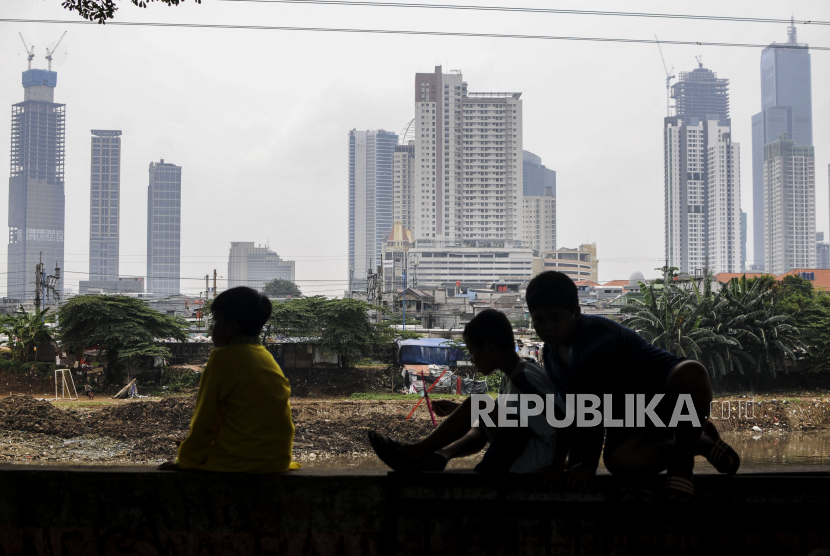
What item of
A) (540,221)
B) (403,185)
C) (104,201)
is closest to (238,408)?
(403,185)

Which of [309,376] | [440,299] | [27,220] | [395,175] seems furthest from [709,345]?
[27,220]

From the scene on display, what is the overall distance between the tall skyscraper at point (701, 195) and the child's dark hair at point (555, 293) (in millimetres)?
127722

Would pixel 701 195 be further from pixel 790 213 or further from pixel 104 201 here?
pixel 104 201

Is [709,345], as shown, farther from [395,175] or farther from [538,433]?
[395,175]

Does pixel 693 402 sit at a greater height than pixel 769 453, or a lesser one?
greater

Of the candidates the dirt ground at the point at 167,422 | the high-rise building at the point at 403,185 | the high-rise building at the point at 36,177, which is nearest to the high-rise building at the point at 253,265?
the high-rise building at the point at 403,185

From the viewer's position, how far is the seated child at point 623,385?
201 cm

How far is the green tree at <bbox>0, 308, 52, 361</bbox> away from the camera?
22.2 m

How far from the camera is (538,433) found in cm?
216

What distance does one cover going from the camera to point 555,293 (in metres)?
2.20

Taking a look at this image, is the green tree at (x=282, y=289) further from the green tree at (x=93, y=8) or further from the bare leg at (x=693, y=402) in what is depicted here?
the bare leg at (x=693, y=402)

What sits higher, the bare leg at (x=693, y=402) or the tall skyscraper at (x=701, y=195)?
the tall skyscraper at (x=701, y=195)

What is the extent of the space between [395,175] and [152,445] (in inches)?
4488

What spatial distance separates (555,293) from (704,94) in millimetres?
209549
